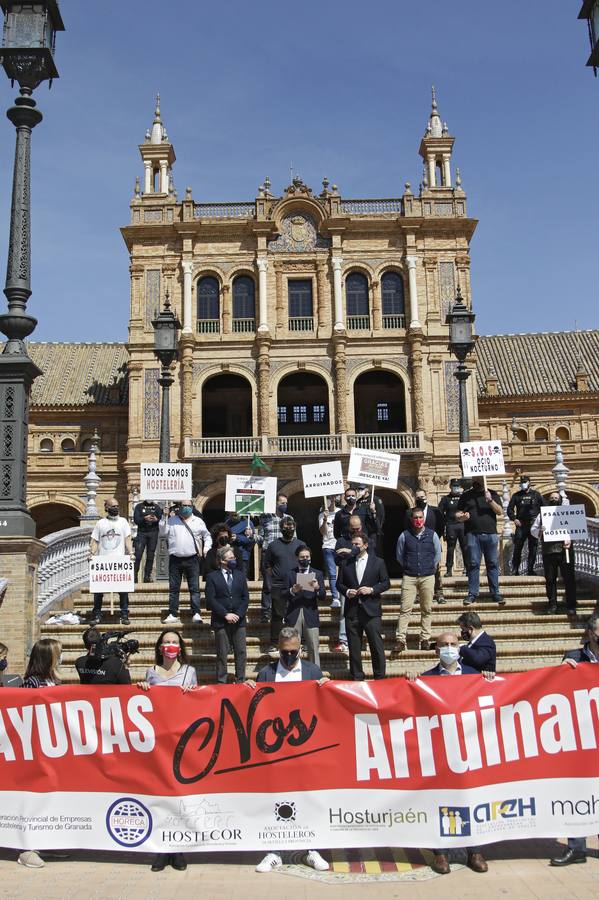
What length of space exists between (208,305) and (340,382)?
691 cm

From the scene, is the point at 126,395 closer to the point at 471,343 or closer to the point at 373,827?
the point at 471,343

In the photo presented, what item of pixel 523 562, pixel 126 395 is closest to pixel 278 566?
pixel 523 562

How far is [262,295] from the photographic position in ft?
119

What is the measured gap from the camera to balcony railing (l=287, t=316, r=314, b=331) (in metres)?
36.6

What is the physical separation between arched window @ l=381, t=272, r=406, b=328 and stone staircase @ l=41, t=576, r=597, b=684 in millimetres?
24240

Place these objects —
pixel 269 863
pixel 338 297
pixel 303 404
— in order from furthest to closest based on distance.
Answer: pixel 303 404 → pixel 338 297 → pixel 269 863

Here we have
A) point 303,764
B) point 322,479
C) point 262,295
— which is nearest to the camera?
point 303,764

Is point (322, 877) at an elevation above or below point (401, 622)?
below

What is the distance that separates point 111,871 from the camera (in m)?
5.71

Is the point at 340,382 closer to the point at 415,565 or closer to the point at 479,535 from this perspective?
the point at 479,535

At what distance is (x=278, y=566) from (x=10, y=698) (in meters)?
4.42

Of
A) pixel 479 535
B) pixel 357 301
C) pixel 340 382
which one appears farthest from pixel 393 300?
pixel 479 535

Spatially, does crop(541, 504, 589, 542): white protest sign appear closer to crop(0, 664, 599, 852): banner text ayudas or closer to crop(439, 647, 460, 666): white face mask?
crop(439, 647, 460, 666): white face mask

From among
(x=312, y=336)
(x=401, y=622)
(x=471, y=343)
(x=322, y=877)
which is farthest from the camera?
(x=312, y=336)
